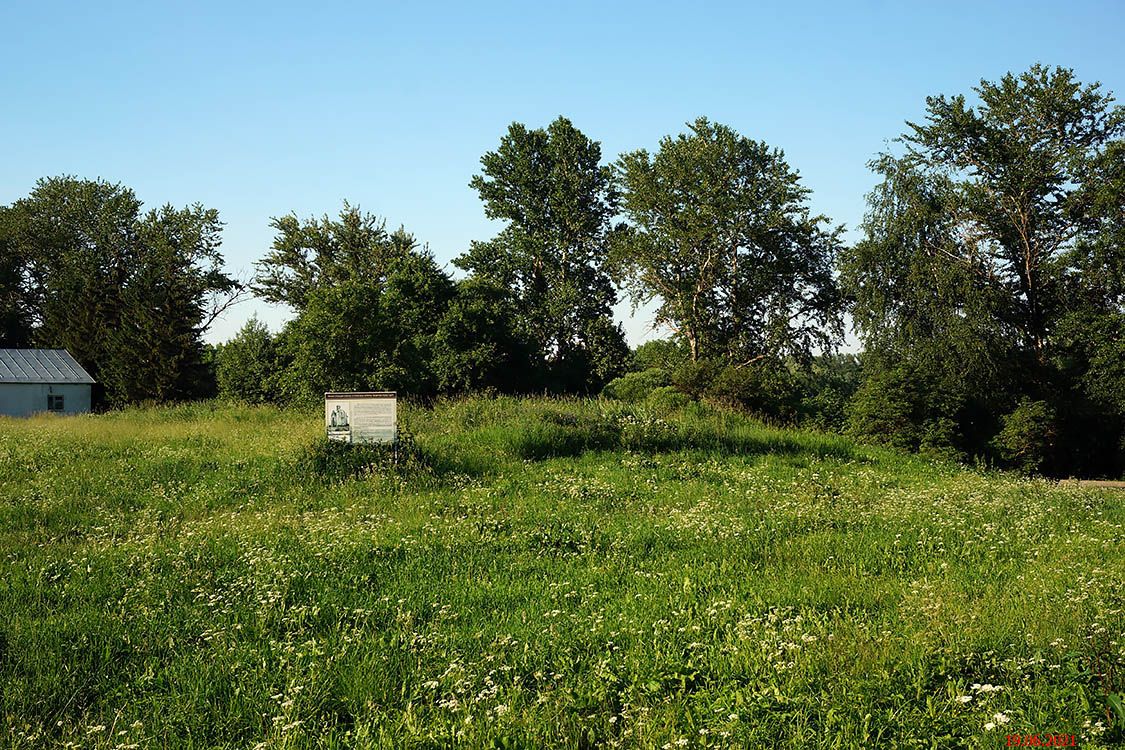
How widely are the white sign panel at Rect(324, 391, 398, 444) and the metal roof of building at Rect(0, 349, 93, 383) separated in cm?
3480

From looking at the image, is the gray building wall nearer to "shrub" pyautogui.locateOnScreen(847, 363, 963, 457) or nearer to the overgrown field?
the overgrown field

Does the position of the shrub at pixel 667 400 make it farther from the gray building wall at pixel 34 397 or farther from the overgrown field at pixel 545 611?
the gray building wall at pixel 34 397

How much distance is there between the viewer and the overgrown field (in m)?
4.57

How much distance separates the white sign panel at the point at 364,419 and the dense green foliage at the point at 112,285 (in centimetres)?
3003

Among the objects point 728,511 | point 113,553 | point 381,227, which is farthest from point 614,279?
point 113,553

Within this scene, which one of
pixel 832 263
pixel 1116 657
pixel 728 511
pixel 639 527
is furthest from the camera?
pixel 832 263

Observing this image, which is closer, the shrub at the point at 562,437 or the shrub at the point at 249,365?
the shrub at the point at 562,437

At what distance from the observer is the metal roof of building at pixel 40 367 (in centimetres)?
4069

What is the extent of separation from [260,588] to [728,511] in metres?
6.19

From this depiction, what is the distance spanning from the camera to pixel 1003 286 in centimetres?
3138

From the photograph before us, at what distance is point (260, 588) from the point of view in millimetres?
7059

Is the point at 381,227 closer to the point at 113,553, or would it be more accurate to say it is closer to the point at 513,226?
the point at 513,226

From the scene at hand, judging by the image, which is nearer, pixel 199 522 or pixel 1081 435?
pixel 199 522

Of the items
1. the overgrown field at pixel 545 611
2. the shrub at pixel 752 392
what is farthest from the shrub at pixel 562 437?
the shrub at pixel 752 392
